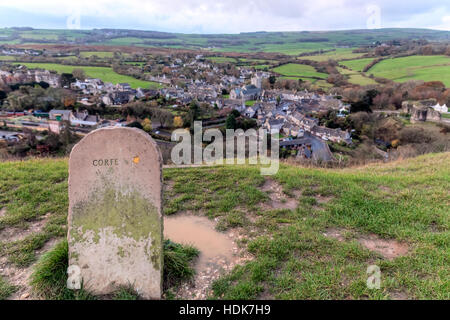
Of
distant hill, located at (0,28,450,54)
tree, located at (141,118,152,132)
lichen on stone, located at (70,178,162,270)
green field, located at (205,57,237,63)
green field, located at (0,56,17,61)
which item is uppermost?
distant hill, located at (0,28,450,54)

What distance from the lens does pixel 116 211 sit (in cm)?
396

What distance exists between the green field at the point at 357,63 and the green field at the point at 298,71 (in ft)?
26.0

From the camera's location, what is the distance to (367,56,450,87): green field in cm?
4753

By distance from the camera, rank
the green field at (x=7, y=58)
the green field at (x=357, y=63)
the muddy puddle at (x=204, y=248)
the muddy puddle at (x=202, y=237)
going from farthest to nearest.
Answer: the green field at (x=7, y=58) < the green field at (x=357, y=63) < the muddy puddle at (x=202, y=237) < the muddy puddle at (x=204, y=248)

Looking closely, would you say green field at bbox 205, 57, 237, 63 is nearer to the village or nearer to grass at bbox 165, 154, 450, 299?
the village

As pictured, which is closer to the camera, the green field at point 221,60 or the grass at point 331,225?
the grass at point 331,225

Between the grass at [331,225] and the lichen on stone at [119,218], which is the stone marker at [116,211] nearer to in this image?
the lichen on stone at [119,218]

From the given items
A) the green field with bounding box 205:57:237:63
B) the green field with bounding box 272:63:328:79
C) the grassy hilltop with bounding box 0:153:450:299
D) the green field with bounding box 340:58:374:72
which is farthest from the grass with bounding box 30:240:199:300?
the green field with bounding box 205:57:237:63

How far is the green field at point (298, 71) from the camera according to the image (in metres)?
65.0

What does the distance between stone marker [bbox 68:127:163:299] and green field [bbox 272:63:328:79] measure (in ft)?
216

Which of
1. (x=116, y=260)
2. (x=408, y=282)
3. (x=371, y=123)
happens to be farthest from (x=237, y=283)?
(x=371, y=123)

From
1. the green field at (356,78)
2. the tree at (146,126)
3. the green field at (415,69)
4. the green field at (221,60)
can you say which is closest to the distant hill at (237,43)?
the green field at (221,60)

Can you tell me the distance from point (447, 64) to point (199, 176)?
66335 millimetres
